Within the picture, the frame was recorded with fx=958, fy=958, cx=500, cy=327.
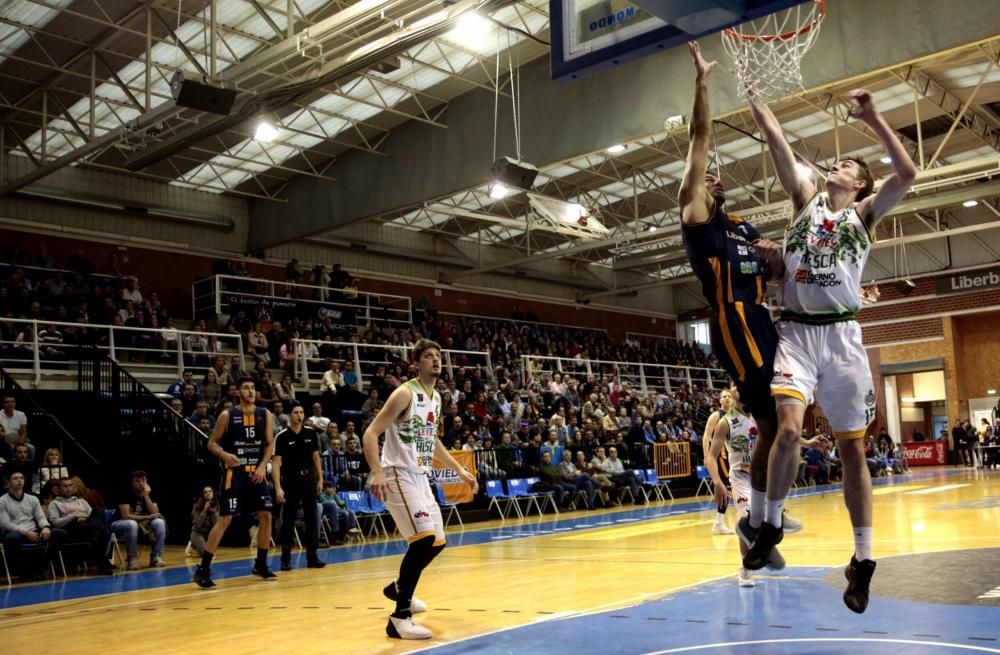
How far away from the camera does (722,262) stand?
4.93 metres

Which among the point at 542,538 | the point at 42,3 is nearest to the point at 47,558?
the point at 542,538

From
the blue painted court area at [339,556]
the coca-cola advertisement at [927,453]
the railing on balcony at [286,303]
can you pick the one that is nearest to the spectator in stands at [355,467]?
the blue painted court area at [339,556]

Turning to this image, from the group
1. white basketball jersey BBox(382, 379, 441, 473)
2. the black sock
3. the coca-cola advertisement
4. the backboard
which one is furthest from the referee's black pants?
the coca-cola advertisement

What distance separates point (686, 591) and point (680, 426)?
1777cm

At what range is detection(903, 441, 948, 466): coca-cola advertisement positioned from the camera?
36.8m

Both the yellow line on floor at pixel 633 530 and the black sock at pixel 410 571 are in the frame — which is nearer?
the black sock at pixel 410 571

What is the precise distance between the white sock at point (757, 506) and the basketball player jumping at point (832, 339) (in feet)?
0.59

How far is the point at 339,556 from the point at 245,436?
9.61 feet

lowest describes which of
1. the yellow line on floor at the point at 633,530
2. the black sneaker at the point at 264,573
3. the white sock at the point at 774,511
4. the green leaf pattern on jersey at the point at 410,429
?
the yellow line on floor at the point at 633,530

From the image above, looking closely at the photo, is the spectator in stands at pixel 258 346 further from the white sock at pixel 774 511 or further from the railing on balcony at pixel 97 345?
the white sock at pixel 774 511

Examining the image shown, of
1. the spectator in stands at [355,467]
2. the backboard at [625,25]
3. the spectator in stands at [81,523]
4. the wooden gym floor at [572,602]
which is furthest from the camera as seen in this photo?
the spectator in stands at [355,467]

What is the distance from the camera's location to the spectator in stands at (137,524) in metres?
12.0

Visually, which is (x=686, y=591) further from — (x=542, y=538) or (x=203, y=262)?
(x=203, y=262)

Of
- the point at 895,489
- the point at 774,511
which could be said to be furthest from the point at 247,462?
the point at 895,489
